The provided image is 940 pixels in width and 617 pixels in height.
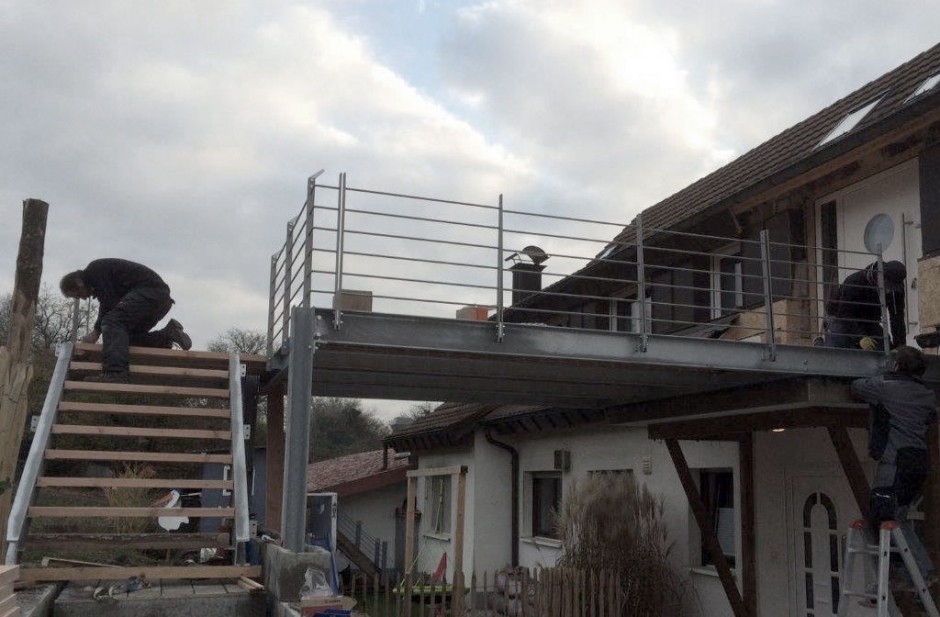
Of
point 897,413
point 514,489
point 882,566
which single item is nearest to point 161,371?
point 882,566

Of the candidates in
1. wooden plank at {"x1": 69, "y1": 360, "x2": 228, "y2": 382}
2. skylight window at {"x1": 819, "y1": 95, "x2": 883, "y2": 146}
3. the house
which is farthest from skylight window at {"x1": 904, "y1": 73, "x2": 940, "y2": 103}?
wooden plank at {"x1": 69, "y1": 360, "x2": 228, "y2": 382}

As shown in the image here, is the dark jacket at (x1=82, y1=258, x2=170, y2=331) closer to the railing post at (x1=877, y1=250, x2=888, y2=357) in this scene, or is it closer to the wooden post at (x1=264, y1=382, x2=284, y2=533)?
the wooden post at (x1=264, y1=382, x2=284, y2=533)

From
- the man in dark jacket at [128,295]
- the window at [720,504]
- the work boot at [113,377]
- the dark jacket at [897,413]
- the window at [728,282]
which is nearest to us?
the dark jacket at [897,413]

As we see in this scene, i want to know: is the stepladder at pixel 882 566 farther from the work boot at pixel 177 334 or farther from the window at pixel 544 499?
the window at pixel 544 499

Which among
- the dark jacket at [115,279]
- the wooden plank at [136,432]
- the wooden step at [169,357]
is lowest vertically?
the wooden plank at [136,432]

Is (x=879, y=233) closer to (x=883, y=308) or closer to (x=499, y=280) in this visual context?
(x=883, y=308)

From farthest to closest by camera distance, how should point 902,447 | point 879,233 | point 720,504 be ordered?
point 720,504, point 879,233, point 902,447

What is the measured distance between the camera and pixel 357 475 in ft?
80.7

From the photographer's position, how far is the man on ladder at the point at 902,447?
22.5 ft

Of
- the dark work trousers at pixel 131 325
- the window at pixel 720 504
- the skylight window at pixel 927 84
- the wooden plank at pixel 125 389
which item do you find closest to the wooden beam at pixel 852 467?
the window at pixel 720 504

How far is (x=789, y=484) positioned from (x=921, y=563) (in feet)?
10.6

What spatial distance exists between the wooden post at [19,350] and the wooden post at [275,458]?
2290 millimetres

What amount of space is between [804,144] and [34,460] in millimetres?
9103

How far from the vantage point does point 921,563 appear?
676cm
